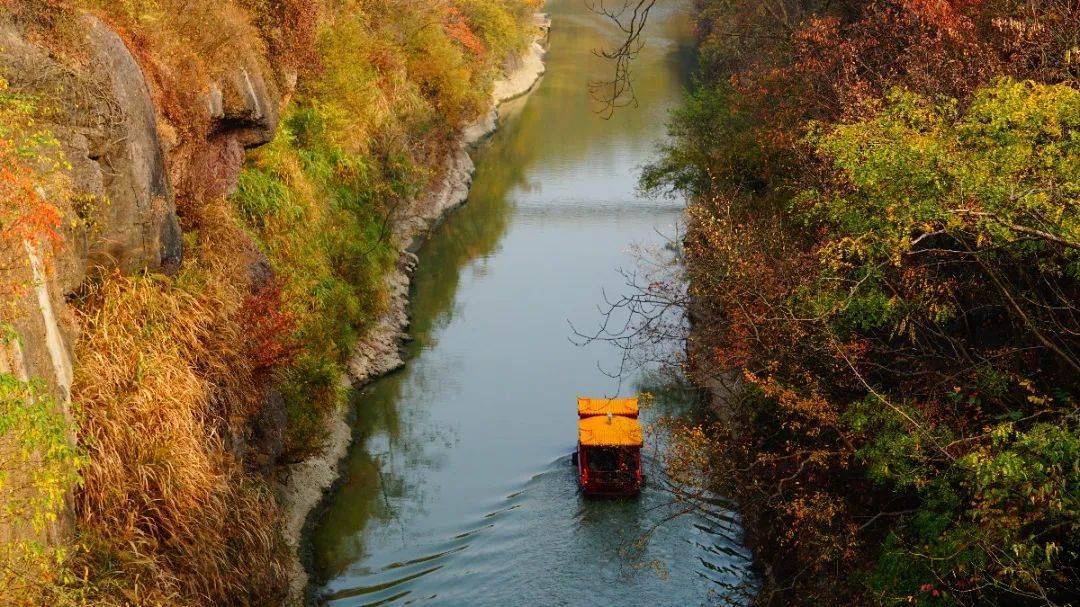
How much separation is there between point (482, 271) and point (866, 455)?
70.4 ft

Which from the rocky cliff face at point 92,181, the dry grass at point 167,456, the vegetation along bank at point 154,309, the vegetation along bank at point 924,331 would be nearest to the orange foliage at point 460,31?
the vegetation along bank at point 154,309

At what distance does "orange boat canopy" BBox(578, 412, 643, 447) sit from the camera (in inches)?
775

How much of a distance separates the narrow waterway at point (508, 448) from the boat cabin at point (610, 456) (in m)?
0.30

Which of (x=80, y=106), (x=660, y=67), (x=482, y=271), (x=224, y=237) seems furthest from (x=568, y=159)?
(x=80, y=106)

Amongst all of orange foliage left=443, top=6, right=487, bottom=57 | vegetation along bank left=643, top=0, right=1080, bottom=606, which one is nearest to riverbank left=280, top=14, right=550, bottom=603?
orange foliage left=443, top=6, right=487, bottom=57

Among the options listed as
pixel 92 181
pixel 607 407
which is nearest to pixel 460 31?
pixel 607 407

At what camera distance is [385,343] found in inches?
1001

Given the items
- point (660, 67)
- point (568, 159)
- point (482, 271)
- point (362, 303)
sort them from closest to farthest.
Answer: point (362, 303), point (482, 271), point (568, 159), point (660, 67)

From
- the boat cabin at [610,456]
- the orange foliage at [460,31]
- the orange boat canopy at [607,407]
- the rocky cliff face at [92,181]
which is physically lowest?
the boat cabin at [610,456]

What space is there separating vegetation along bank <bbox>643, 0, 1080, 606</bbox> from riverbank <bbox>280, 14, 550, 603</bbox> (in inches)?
271

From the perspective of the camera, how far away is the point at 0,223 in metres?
9.41

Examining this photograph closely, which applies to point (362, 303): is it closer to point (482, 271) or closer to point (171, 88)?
point (482, 271)

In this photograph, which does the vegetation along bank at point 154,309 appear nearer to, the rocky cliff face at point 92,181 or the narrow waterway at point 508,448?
the rocky cliff face at point 92,181

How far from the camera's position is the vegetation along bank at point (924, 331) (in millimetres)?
9141
